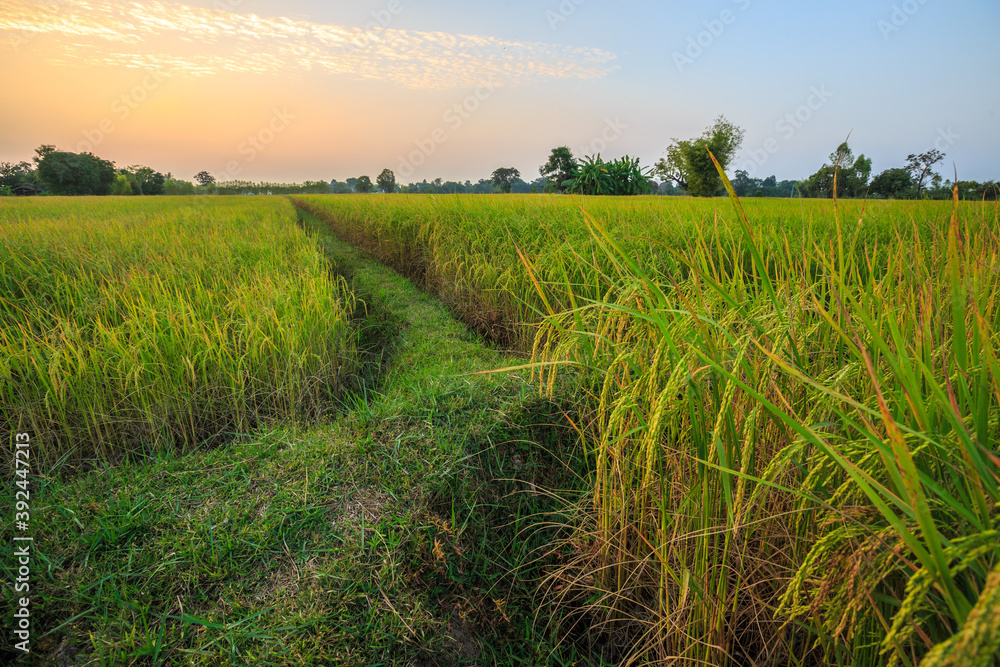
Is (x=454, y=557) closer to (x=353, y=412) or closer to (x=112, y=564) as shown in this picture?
(x=353, y=412)

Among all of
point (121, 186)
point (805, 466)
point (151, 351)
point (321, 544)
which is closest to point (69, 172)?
point (121, 186)

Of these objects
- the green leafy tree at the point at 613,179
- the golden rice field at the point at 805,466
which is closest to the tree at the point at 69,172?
the green leafy tree at the point at 613,179

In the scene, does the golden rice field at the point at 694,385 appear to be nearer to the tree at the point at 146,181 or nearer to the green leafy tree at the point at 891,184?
the green leafy tree at the point at 891,184

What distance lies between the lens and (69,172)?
3825 centimetres

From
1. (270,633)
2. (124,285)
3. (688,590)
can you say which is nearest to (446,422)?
(270,633)

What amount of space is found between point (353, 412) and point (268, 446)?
44 centimetres

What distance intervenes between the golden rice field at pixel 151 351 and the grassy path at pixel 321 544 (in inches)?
11.1

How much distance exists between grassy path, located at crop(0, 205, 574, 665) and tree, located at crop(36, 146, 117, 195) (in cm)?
5316

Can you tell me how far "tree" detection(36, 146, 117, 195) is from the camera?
1490 inches

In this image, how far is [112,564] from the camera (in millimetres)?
1531

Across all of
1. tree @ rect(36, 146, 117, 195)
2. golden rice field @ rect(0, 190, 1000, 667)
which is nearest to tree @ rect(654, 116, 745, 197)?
golden rice field @ rect(0, 190, 1000, 667)

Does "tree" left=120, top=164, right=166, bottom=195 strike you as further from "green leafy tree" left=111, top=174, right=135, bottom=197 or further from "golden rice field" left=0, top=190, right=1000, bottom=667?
"golden rice field" left=0, top=190, right=1000, bottom=667

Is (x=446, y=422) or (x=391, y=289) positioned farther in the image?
(x=391, y=289)

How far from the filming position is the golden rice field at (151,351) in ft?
7.48
